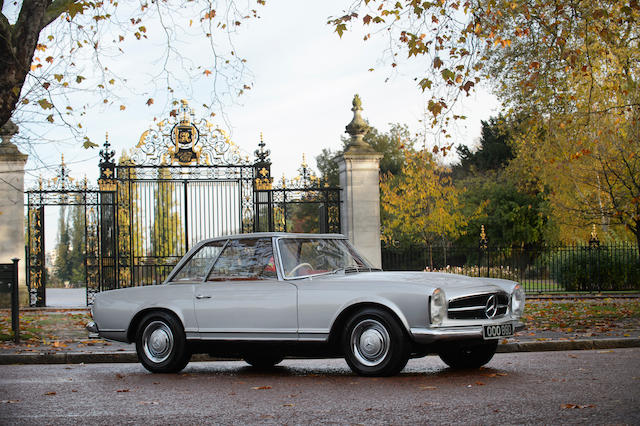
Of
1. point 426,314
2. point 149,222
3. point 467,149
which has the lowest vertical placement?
point 426,314

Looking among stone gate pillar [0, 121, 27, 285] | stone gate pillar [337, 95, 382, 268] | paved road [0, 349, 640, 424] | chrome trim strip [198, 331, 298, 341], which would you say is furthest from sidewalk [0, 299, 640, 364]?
stone gate pillar [0, 121, 27, 285]

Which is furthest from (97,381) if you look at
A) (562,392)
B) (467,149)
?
(467,149)

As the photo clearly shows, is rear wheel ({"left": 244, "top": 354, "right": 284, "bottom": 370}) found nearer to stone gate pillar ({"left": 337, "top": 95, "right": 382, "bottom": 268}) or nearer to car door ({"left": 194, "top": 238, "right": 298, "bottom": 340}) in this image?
car door ({"left": 194, "top": 238, "right": 298, "bottom": 340})

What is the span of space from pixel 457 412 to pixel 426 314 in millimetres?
1629

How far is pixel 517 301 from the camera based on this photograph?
8.41m

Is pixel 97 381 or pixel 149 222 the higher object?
pixel 149 222

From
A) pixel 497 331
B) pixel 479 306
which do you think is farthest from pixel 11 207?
pixel 497 331

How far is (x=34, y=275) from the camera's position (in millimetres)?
20656

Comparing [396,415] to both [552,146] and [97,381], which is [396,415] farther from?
[552,146]

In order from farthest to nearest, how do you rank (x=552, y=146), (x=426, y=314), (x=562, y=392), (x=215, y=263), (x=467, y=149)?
(x=467, y=149) → (x=552, y=146) → (x=215, y=263) → (x=426, y=314) → (x=562, y=392)

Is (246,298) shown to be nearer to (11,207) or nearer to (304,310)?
(304,310)

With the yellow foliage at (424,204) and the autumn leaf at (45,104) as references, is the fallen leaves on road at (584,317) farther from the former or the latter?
the yellow foliage at (424,204)

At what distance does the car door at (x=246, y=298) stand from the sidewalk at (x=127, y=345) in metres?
2.25

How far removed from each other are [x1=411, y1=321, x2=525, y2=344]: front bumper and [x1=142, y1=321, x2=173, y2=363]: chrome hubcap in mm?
3042
